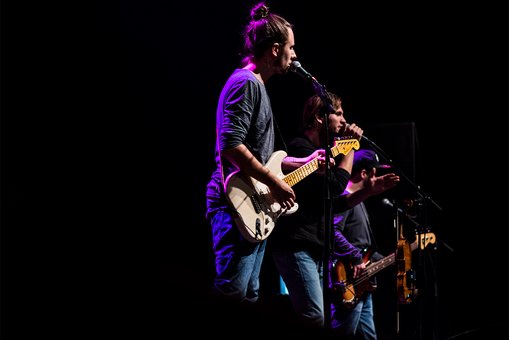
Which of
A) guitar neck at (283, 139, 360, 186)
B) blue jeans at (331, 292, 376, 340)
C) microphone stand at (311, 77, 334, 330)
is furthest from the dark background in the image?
microphone stand at (311, 77, 334, 330)

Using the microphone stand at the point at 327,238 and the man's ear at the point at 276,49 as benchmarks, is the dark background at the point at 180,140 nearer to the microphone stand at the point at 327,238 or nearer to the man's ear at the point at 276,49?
the microphone stand at the point at 327,238

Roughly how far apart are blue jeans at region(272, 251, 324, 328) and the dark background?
2.58 ft

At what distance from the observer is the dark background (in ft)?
4.31

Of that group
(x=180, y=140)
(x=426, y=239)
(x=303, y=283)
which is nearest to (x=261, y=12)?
(x=303, y=283)

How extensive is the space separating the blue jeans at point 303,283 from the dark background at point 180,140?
79 cm

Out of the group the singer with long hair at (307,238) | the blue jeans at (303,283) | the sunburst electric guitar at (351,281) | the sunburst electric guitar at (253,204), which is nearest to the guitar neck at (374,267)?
the sunburst electric guitar at (351,281)

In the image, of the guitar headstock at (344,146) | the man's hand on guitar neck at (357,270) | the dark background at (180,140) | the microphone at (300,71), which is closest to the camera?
the dark background at (180,140)

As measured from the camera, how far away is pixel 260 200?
2.69 metres

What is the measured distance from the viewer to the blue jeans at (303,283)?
303 cm

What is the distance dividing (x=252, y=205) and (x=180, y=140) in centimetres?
191

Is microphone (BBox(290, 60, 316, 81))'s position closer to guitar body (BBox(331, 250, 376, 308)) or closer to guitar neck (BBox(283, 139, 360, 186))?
guitar neck (BBox(283, 139, 360, 186))

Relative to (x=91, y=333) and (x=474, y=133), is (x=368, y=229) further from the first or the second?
(x=91, y=333)

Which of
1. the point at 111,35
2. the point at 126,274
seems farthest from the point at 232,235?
the point at 111,35

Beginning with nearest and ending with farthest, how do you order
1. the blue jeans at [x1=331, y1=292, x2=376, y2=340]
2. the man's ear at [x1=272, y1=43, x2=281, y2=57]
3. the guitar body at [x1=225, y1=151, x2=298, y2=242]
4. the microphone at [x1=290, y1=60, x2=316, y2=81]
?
the guitar body at [x1=225, y1=151, x2=298, y2=242] < the microphone at [x1=290, y1=60, x2=316, y2=81] < the man's ear at [x1=272, y1=43, x2=281, y2=57] < the blue jeans at [x1=331, y1=292, x2=376, y2=340]
